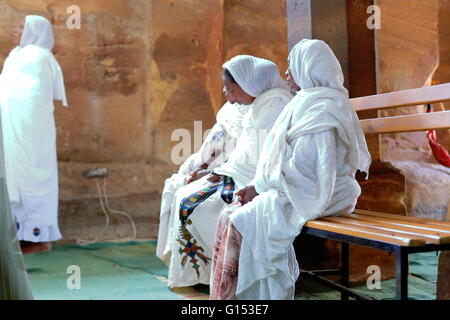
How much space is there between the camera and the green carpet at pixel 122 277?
359 centimetres

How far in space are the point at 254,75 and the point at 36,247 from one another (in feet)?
10.9

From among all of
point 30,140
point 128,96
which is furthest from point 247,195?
point 128,96

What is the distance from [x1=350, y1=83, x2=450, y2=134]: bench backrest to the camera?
9.91 feet

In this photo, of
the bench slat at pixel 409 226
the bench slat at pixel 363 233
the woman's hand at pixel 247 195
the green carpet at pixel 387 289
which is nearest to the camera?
the bench slat at pixel 363 233

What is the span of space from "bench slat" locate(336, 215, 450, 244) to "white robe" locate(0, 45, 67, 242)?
374 cm

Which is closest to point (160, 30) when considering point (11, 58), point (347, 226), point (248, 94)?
point (11, 58)

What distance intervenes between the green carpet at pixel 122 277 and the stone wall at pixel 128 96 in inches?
28.9

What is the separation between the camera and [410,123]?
325cm

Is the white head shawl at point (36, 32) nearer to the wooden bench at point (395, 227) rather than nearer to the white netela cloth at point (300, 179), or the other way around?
the wooden bench at point (395, 227)

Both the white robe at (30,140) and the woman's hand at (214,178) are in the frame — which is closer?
the woman's hand at (214,178)

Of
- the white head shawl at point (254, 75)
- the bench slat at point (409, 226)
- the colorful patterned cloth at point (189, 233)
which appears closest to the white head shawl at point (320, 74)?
the bench slat at point (409, 226)

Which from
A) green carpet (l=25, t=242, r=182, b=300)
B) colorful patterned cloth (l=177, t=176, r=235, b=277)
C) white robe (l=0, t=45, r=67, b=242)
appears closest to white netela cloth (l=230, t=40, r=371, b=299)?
colorful patterned cloth (l=177, t=176, r=235, b=277)

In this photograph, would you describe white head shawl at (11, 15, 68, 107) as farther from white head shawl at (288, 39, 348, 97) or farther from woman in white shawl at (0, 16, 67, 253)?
white head shawl at (288, 39, 348, 97)

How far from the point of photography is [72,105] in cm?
620
